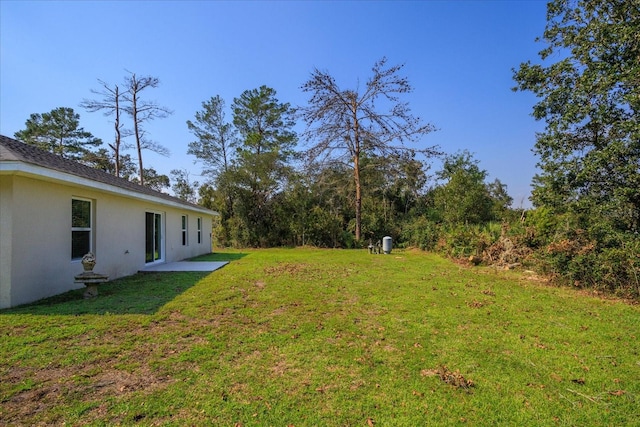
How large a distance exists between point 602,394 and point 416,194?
17.4 meters

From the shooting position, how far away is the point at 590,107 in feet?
23.9

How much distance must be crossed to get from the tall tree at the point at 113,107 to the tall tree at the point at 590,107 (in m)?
23.5

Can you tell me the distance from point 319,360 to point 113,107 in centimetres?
2488

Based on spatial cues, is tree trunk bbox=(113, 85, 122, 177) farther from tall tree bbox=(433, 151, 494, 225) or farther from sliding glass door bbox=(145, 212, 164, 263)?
tall tree bbox=(433, 151, 494, 225)

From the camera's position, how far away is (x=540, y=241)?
8977mm

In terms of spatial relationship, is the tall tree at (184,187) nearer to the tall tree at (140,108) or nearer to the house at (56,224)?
the tall tree at (140,108)

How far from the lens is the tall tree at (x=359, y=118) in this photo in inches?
715

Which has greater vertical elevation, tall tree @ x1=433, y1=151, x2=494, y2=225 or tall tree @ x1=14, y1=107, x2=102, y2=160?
tall tree @ x1=14, y1=107, x2=102, y2=160

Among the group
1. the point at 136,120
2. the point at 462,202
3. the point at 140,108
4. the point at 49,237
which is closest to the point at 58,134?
the point at 136,120

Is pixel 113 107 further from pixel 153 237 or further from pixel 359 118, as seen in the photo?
pixel 359 118

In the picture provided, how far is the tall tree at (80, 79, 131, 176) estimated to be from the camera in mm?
20422

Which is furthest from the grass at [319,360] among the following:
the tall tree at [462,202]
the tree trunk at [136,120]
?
the tree trunk at [136,120]

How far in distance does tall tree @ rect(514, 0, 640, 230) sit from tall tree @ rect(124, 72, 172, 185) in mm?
21963

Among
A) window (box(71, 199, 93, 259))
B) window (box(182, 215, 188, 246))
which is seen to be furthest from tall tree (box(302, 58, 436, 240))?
window (box(71, 199, 93, 259))
